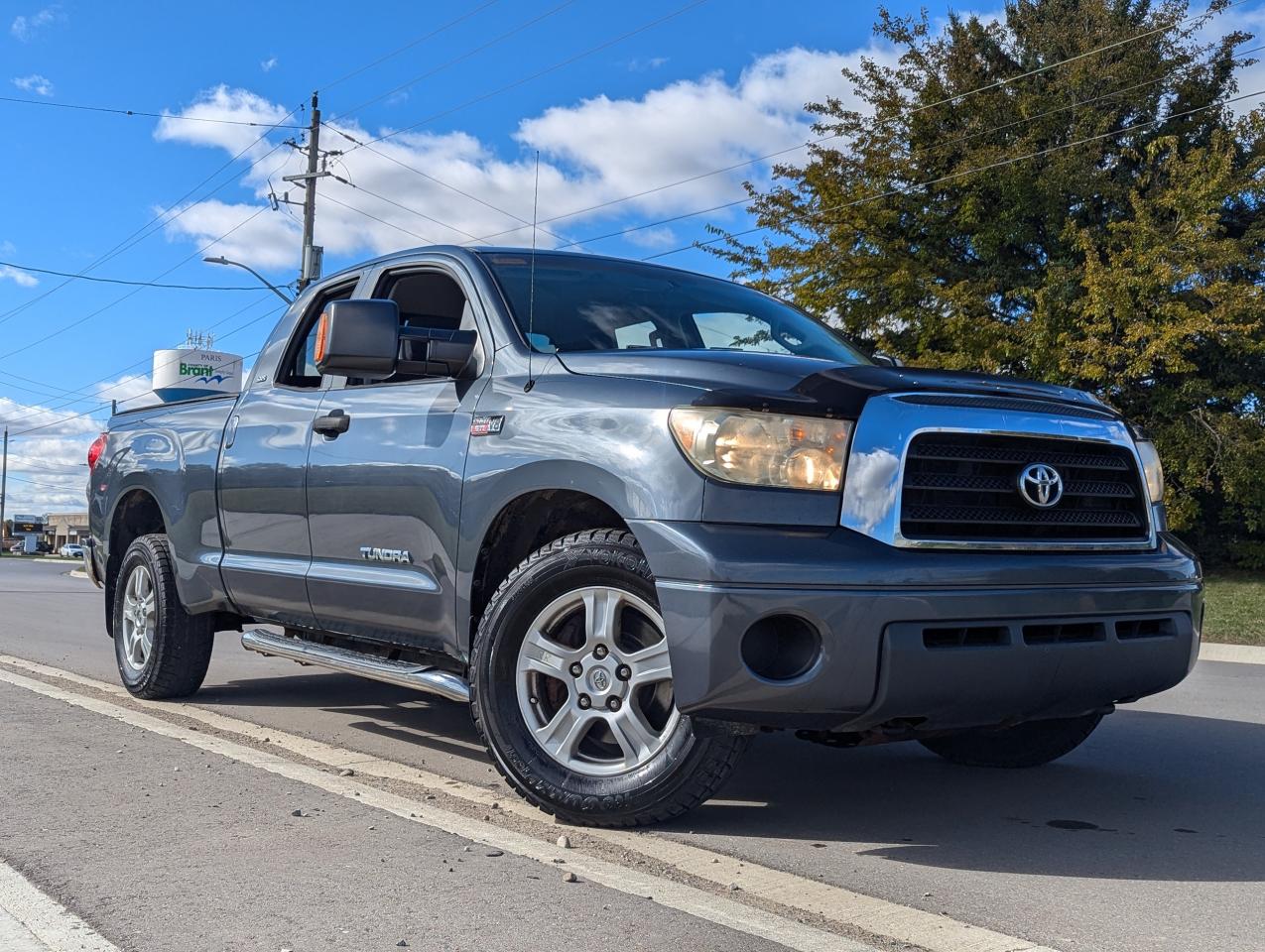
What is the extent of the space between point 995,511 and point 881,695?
0.68 meters

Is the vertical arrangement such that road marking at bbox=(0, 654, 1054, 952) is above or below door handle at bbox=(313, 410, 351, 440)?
below

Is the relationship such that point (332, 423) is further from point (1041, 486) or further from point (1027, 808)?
point (1027, 808)

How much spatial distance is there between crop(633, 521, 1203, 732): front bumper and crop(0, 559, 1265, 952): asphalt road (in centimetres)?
47

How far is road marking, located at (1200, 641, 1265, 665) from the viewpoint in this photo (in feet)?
36.0

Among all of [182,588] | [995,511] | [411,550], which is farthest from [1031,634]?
[182,588]

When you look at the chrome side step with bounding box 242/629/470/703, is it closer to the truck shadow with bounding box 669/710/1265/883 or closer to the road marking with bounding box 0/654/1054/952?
the road marking with bounding box 0/654/1054/952

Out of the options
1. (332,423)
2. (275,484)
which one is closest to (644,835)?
(332,423)

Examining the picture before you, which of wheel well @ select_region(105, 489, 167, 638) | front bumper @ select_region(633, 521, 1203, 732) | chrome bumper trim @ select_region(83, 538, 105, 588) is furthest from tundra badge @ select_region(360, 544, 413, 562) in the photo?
chrome bumper trim @ select_region(83, 538, 105, 588)

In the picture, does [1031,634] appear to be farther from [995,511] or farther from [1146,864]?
[1146,864]

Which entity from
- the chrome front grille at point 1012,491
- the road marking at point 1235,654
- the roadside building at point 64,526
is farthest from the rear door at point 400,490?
the roadside building at point 64,526

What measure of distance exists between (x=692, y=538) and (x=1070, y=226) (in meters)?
20.1

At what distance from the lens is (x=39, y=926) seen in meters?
3.04

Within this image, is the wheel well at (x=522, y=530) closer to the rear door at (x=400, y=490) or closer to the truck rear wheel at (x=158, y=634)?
the rear door at (x=400, y=490)

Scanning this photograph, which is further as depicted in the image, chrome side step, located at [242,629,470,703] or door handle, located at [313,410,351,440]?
door handle, located at [313,410,351,440]
